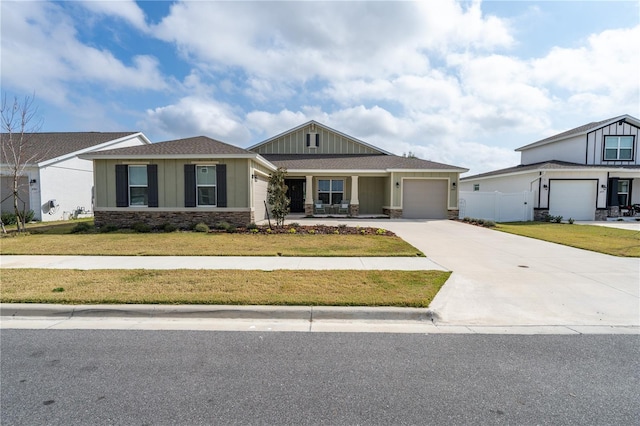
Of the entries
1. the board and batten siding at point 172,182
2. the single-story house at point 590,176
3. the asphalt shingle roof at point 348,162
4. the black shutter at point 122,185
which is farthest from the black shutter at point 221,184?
the single-story house at point 590,176

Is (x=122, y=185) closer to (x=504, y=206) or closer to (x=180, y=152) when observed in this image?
(x=180, y=152)

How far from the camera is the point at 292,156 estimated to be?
2403 centimetres

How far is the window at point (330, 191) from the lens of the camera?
856 inches

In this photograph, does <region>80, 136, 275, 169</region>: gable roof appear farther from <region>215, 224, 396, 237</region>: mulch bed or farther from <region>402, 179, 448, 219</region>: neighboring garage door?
<region>402, 179, 448, 219</region>: neighboring garage door

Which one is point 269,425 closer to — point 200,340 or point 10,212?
point 200,340

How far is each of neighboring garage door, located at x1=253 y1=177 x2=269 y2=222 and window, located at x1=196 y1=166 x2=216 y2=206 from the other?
183cm

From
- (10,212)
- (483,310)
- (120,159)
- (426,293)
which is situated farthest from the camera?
(10,212)

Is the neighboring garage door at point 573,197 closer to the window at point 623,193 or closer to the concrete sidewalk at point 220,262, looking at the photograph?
the window at point 623,193

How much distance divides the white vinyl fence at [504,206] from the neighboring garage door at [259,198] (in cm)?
1470

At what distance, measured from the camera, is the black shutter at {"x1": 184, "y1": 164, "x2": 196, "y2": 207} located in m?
14.2

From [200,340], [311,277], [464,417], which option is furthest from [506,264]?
[200,340]

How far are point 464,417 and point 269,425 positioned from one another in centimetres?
157

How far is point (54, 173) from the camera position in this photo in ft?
61.6

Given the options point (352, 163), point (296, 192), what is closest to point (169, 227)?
point (296, 192)
